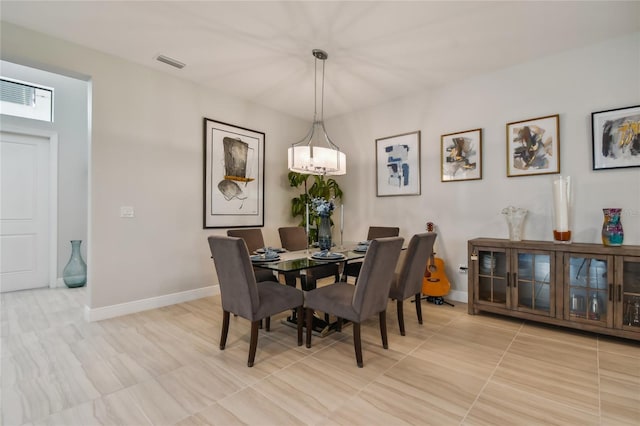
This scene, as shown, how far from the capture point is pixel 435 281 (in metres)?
3.59

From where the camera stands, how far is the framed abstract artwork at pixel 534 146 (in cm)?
309

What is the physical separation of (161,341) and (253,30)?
2.90 metres

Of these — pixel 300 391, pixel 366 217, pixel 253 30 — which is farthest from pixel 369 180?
pixel 300 391

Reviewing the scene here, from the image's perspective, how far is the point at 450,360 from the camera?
2.20 metres

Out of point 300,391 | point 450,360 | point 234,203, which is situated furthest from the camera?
point 234,203

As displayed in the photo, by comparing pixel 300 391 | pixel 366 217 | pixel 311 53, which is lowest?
pixel 300 391

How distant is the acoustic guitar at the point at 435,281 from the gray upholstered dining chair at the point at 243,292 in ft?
6.34

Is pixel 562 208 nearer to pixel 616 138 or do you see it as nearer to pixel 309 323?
pixel 616 138

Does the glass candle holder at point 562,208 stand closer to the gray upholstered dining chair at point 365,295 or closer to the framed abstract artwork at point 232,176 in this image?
the gray upholstered dining chair at point 365,295

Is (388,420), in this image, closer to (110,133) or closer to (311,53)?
(311,53)

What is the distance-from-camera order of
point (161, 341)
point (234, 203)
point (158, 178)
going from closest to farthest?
point (161, 341) → point (158, 178) → point (234, 203)

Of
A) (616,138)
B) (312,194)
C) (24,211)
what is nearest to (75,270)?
(24,211)

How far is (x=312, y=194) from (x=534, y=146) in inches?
119

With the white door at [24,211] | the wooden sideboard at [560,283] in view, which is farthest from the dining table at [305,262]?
the white door at [24,211]
